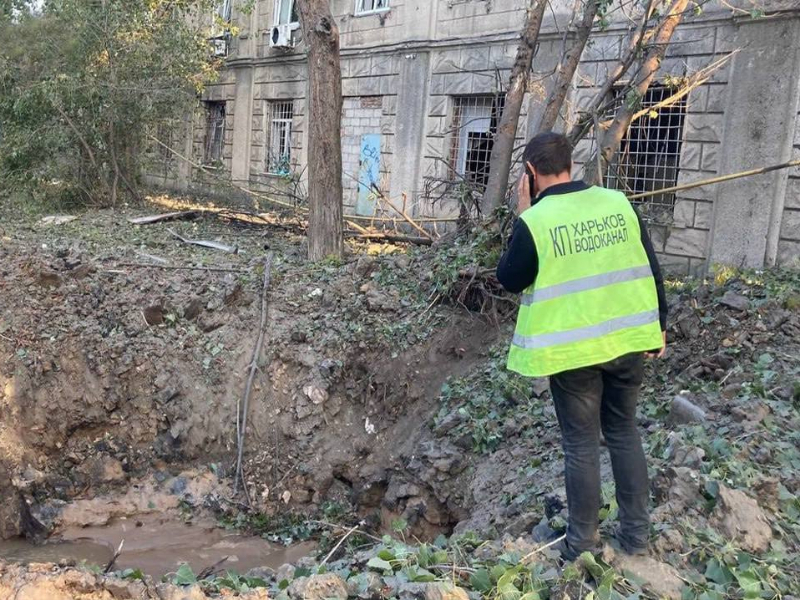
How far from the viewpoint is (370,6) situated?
52.7 ft

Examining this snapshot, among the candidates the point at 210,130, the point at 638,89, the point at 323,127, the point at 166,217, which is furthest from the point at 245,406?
the point at 210,130

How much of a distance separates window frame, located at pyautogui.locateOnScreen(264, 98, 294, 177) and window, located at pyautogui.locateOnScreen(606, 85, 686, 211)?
9525mm

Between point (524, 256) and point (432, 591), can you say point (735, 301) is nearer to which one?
point (524, 256)

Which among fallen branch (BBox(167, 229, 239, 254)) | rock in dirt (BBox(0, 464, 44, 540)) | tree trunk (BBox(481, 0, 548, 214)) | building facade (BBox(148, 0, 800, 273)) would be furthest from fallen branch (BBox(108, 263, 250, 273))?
tree trunk (BBox(481, 0, 548, 214))

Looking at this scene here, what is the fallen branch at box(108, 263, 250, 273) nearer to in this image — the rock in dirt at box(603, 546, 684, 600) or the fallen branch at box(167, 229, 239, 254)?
the fallen branch at box(167, 229, 239, 254)

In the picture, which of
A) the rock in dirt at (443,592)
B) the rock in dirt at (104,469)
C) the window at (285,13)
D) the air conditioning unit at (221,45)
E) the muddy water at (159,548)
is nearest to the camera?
the rock in dirt at (443,592)

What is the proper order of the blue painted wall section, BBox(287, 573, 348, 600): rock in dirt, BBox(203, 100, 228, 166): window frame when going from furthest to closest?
BBox(203, 100, 228, 166): window frame, the blue painted wall section, BBox(287, 573, 348, 600): rock in dirt

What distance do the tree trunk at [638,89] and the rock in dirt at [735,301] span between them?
66.2 inches

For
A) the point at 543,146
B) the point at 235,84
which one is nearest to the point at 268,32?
the point at 235,84

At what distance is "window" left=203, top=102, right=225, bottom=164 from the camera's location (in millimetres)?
21094

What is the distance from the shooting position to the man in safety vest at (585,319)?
10.1 feet

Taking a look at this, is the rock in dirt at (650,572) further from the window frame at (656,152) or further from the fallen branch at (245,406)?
the window frame at (656,152)

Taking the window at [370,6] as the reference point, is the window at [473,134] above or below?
below

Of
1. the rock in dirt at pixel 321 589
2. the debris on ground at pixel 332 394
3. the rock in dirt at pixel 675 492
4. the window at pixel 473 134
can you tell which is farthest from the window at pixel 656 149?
the rock in dirt at pixel 321 589
